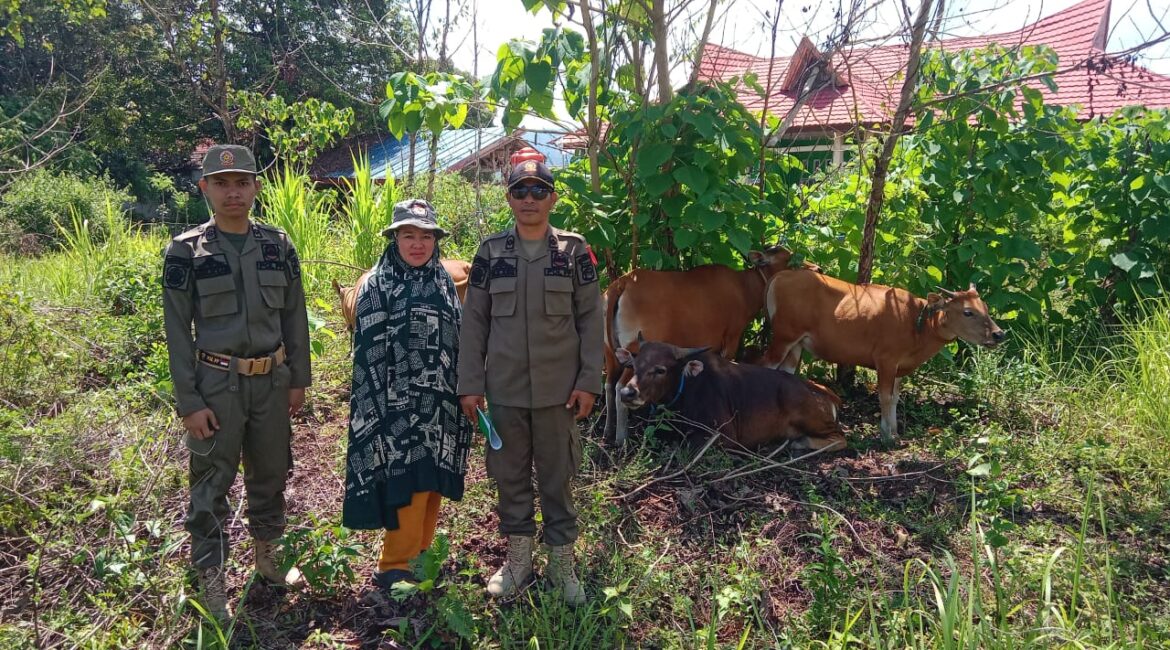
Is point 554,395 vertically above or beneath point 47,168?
beneath

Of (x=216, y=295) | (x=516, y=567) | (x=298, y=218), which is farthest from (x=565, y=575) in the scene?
(x=298, y=218)

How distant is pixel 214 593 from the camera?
3.49 meters

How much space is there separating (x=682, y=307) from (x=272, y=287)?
306 centimetres

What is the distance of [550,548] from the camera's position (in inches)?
149

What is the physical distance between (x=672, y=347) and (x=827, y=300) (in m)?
1.39

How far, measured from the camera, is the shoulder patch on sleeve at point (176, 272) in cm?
332

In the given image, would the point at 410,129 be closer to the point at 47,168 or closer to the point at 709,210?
the point at 709,210

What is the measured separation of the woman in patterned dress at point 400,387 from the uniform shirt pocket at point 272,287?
347 mm

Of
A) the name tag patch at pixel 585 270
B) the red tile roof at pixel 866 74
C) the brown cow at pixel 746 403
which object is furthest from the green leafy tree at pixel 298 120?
the name tag patch at pixel 585 270

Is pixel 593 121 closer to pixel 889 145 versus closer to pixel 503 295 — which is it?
pixel 889 145

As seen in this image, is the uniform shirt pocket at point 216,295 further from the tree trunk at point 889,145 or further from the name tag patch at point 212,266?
the tree trunk at point 889,145

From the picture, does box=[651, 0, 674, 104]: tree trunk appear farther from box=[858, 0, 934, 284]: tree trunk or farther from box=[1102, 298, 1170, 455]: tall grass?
box=[1102, 298, 1170, 455]: tall grass

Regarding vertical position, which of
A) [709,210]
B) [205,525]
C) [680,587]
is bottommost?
[680,587]

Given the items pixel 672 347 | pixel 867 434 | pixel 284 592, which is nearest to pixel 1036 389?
pixel 867 434
